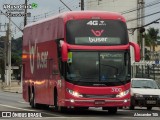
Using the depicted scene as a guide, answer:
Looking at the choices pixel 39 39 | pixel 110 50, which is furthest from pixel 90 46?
pixel 39 39

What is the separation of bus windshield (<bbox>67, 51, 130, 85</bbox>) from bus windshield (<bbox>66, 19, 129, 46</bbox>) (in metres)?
0.48

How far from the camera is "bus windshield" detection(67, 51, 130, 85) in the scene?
22391 millimetres

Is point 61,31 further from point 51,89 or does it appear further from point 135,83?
point 135,83

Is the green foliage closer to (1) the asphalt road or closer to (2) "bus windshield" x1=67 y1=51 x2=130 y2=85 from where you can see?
(1) the asphalt road

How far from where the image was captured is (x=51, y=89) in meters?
24.8

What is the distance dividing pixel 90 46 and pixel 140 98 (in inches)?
237

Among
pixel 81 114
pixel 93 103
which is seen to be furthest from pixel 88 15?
pixel 81 114

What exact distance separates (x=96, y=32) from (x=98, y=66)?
1353mm

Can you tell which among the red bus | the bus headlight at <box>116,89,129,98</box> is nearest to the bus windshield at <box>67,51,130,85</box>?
the red bus

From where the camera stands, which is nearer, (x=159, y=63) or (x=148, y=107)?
(x=148, y=107)

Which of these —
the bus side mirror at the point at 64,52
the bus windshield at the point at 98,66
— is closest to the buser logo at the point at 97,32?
the bus windshield at the point at 98,66

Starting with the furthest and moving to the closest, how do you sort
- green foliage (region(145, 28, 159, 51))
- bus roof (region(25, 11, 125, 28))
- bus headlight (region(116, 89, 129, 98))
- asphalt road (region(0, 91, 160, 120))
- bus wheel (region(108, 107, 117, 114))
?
green foliage (region(145, 28, 159, 51))
bus wheel (region(108, 107, 117, 114))
bus roof (region(25, 11, 125, 28))
bus headlight (region(116, 89, 129, 98))
asphalt road (region(0, 91, 160, 120))

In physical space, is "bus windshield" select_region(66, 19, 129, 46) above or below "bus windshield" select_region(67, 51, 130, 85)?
above

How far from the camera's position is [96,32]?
22.9 m
